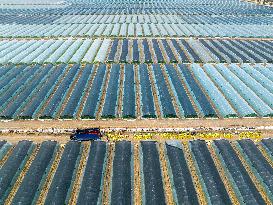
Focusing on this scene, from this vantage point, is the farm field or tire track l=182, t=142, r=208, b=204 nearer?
tire track l=182, t=142, r=208, b=204

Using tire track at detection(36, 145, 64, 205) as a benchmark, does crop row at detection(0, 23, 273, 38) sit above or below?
above

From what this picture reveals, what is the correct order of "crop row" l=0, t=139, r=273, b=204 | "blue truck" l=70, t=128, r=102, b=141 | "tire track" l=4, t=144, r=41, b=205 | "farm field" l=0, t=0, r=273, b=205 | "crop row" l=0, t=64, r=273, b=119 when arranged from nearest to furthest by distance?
"tire track" l=4, t=144, r=41, b=205, "crop row" l=0, t=139, r=273, b=204, "farm field" l=0, t=0, r=273, b=205, "blue truck" l=70, t=128, r=102, b=141, "crop row" l=0, t=64, r=273, b=119

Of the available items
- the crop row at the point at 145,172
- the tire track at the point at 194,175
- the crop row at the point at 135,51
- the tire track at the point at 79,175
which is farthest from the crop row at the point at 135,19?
the tire track at the point at 194,175

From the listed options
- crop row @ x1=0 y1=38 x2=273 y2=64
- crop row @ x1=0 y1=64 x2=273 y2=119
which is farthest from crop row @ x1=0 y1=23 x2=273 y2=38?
crop row @ x1=0 y1=64 x2=273 y2=119

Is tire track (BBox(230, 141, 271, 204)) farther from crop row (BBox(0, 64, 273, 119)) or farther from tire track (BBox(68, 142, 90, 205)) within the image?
tire track (BBox(68, 142, 90, 205))

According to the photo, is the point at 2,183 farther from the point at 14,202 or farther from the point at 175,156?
the point at 175,156

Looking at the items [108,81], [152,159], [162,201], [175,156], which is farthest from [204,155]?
[108,81]
